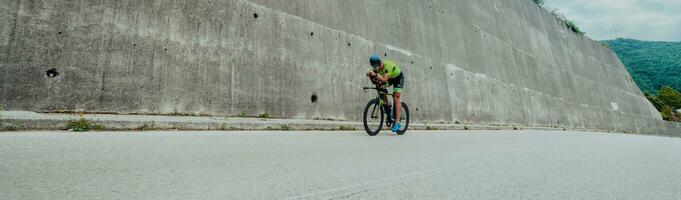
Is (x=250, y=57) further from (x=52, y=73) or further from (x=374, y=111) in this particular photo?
(x=52, y=73)

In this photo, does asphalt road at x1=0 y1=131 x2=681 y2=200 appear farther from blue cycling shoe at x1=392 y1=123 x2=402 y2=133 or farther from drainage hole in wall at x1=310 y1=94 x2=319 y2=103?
drainage hole in wall at x1=310 y1=94 x2=319 y2=103

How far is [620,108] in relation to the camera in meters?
30.8

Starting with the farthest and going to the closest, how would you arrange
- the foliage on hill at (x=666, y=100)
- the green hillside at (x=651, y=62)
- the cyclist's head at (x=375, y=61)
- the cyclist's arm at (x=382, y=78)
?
the green hillside at (x=651, y=62) → the foliage on hill at (x=666, y=100) → the cyclist's arm at (x=382, y=78) → the cyclist's head at (x=375, y=61)

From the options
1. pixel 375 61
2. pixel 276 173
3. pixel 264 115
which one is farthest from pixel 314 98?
pixel 276 173

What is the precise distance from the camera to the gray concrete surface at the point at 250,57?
5676 mm

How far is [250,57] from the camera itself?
27.1ft

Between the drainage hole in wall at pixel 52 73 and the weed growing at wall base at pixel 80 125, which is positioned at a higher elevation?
the drainage hole in wall at pixel 52 73

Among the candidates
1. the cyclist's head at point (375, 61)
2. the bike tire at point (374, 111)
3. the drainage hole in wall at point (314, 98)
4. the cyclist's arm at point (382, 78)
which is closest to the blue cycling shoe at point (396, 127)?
the bike tire at point (374, 111)

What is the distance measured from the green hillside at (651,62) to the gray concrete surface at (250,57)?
49.4 m

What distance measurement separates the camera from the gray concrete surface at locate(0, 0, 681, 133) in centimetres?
568

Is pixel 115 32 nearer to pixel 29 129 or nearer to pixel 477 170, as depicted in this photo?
pixel 29 129

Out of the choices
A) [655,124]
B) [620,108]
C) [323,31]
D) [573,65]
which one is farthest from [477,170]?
[655,124]

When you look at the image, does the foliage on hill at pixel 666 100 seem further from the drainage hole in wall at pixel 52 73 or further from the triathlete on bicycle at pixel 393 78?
→ the drainage hole in wall at pixel 52 73

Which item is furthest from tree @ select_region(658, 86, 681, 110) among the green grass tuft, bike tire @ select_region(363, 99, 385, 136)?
the green grass tuft
